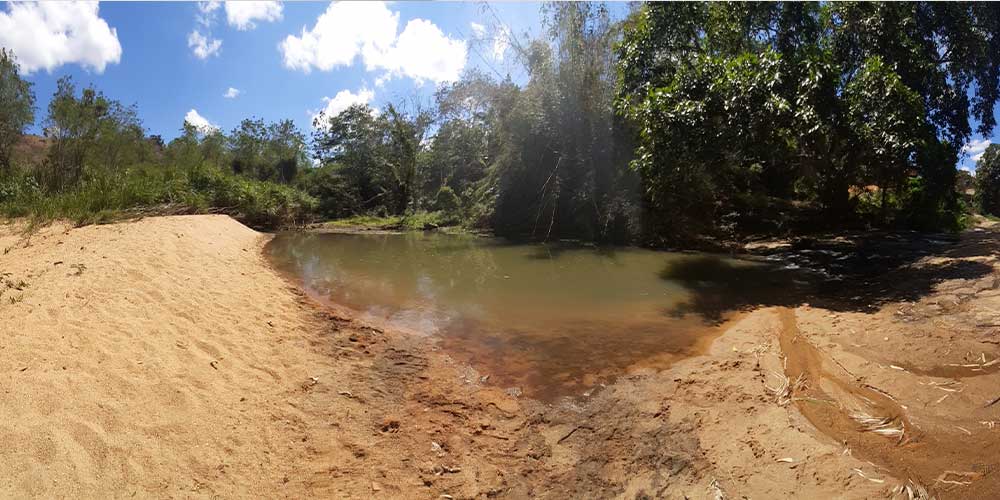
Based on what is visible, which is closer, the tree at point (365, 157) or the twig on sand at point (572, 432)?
→ the twig on sand at point (572, 432)

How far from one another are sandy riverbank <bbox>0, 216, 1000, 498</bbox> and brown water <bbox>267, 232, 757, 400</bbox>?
0.43 m

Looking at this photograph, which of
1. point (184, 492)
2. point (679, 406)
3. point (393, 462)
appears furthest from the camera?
point (679, 406)

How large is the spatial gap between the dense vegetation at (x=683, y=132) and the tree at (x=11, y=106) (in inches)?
2.2

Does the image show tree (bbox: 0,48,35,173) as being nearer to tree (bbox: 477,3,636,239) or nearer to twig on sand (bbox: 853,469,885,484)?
tree (bbox: 477,3,636,239)

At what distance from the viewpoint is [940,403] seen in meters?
3.42

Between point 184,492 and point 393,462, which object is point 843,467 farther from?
point 184,492

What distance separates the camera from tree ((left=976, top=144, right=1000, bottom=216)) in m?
28.9

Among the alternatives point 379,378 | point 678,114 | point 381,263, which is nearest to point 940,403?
point 379,378

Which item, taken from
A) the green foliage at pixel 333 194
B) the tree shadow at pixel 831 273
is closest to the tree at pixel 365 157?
the green foliage at pixel 333 194

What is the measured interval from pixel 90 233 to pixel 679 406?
9845 millimetres

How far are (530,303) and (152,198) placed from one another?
1222 cm

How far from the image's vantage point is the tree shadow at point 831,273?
6.90 metres

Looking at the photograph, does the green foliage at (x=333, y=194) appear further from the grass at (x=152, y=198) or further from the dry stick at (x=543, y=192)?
the dry stick at (x=543, y=192)

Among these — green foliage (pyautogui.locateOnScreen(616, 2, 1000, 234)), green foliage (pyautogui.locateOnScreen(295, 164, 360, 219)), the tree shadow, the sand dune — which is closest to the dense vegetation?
green foliage (pyautogui.locateOnScreen(616, 2, 1000, 234))
